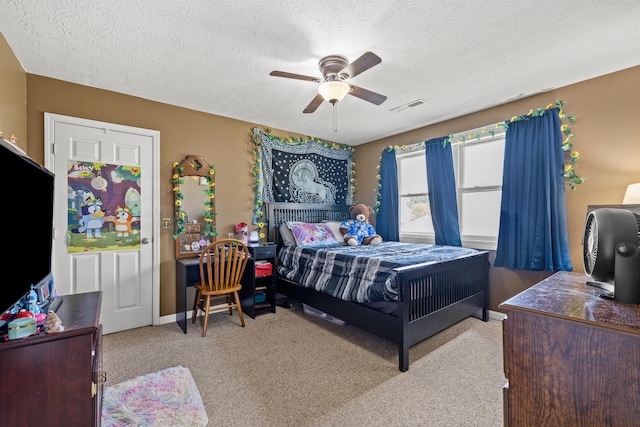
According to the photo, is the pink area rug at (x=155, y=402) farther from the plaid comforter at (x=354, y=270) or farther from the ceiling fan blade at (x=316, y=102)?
the ceiling fan blade at (x=316, y=102)

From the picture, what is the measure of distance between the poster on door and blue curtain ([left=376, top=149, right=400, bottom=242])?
331 cm

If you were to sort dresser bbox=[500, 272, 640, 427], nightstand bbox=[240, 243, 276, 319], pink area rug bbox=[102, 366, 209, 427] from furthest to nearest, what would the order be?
nightstand bbox=[240, 243, 276, 319]
pink area rug bbox=[102, 366, 209, 427]
dresser bbox=[500, 272, 640, 427]

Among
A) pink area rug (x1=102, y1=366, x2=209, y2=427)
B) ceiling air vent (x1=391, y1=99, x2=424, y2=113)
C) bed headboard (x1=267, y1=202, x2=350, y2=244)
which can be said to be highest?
ceiling air vent (x1=391, y1=99, x2=424, y2=113)

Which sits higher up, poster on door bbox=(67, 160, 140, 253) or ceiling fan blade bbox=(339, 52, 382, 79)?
ceiling fan blade bbox=(339, 52, 382, 79)

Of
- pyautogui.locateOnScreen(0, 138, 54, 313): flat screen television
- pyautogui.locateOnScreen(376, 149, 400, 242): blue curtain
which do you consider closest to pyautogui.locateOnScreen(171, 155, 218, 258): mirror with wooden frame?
pyautogui.locateOnScreen(0, 138, 54, 313): flat screen television

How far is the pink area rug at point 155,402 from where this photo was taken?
Answer: 165cm

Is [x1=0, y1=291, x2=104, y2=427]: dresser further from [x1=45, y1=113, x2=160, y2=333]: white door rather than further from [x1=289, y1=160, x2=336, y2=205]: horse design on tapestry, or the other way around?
[x1=289, y1=160, x2=336, y2=205]: horse design on tapestry

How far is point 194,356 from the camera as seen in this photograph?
8.07ft

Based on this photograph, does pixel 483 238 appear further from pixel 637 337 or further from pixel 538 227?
pixel 637 337

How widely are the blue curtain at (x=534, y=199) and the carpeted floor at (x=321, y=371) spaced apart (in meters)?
0.86

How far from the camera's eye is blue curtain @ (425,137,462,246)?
3.65 metres

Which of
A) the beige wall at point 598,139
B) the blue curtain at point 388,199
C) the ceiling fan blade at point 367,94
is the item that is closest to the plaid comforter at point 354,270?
the beige wall at point 598,139

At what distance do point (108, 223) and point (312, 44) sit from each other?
2.64 metres

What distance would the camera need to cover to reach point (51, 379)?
109 cm
